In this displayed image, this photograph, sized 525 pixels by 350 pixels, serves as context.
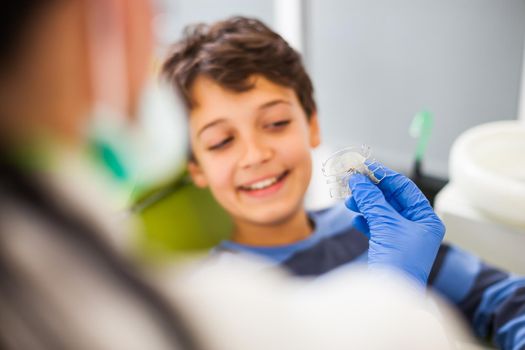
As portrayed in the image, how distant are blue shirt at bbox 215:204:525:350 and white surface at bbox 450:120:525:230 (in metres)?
0.12

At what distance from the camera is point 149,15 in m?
0.40

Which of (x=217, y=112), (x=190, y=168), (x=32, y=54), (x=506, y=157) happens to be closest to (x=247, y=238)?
(x=190, y=168)

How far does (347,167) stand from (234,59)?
39cm

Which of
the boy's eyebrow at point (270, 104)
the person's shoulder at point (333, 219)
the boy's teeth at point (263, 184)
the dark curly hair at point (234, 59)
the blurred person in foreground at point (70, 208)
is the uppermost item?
the blurred person in foreground at point (70, 208)

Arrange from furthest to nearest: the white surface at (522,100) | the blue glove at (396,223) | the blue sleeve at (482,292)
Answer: the white surface at (522,100), the blue sleeve at (482,292), the blue glove at (396,223)

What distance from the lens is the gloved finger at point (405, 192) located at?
34.9 inches

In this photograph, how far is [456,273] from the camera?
119 centimetres

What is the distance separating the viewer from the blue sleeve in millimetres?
1110

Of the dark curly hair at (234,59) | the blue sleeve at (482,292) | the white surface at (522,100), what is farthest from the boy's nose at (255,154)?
the white surface at (522,100)

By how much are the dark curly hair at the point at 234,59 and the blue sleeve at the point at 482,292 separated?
17.1 inches

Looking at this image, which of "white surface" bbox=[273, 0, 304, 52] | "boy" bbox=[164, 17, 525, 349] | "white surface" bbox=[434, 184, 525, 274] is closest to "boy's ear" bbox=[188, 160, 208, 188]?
"boy" bbox=[164, 17, 525, 349]

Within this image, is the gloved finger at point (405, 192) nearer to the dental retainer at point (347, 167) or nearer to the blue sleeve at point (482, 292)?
the dental retainer at point (347, 167)

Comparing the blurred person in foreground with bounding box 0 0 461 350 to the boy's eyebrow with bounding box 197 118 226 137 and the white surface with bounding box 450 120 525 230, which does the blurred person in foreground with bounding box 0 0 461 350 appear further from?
the white surface with bounding box 450 120 525 230

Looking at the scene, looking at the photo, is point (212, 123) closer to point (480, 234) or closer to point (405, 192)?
point (405, 192)
